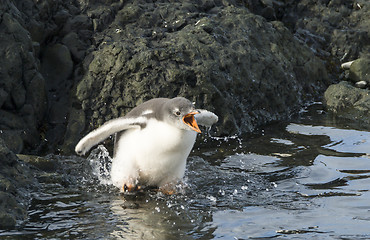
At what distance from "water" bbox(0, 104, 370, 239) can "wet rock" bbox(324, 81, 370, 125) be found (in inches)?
36.5

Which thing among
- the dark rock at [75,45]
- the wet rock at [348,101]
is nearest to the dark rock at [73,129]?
the dark rock at [75,45]

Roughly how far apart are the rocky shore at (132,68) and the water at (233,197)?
2.45 feet

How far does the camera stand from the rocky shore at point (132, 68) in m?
7.92

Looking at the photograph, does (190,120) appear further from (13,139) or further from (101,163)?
(13,139)

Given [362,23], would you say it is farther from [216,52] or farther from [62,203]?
[62,203]

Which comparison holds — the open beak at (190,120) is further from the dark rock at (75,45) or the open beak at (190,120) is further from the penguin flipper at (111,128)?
the dark rock at (75,45)

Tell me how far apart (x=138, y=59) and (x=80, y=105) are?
104 centimetres

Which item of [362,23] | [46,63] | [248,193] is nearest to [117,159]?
[248,193]

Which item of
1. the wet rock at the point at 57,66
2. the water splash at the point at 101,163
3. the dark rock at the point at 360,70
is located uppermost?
the wet rock at the point at 57,66

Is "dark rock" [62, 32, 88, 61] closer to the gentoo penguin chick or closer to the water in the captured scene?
the water

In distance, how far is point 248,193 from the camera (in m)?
6.10

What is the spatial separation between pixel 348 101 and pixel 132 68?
370 cm

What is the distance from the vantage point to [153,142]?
5793 millimetres

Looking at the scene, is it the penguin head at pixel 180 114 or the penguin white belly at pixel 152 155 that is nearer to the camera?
the penguin head at pixel 180 114
